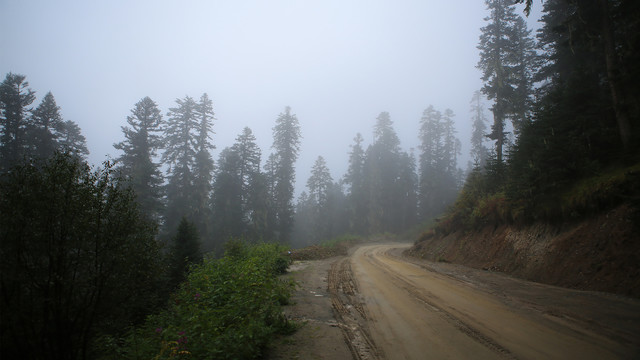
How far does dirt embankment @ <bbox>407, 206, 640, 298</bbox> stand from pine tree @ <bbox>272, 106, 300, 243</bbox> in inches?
1189

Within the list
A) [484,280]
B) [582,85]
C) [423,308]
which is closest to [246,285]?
[423,308]

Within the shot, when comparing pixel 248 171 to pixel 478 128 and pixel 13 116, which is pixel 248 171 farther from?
pixel 478 128

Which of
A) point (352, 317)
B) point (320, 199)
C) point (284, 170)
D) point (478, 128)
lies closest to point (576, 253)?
point (352, 317)

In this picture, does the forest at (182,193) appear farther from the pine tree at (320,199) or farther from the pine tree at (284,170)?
the pine tree at (320,199)

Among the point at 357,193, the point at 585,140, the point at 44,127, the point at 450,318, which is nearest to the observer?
the point at 450,318

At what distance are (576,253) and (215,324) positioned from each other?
10940mm

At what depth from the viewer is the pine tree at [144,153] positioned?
25938mm

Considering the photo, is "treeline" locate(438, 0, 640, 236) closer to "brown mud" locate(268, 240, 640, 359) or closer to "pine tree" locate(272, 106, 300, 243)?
"brown mud" locate(268, 240, 640, 359)

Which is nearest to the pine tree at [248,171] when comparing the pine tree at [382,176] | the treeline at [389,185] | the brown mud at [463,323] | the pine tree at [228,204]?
the pine tree at [228,204]

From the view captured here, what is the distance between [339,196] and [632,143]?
2128 inches

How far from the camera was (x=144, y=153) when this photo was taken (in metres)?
28.6

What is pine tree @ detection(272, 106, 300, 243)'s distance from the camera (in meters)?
40.8

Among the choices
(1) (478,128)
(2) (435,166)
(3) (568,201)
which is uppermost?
(1) (478,128)

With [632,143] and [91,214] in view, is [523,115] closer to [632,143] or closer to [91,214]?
[632,143]
